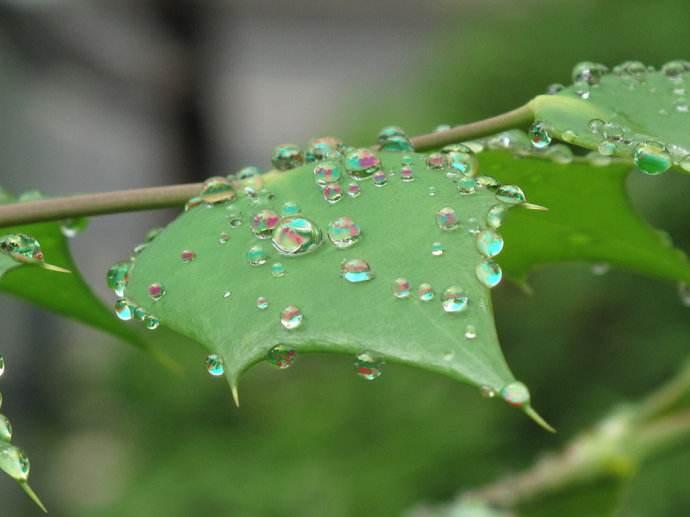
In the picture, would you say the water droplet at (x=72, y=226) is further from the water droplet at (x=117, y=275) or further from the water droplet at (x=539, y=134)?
the water droplet at (x=539, y=134)

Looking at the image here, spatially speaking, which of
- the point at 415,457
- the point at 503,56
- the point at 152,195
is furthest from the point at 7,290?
the point at 503,56

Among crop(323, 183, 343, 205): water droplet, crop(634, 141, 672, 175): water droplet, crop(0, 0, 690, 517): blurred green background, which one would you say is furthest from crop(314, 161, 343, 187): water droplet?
crop(0, 0, 690, 517): blurred green background

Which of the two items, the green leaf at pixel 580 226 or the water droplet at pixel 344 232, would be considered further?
the green leaf at pixel 580 226

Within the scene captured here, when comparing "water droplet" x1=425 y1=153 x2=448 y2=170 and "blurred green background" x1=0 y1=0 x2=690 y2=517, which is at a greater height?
"water droplet" x1=425 y1=153 x2=448 y2=170

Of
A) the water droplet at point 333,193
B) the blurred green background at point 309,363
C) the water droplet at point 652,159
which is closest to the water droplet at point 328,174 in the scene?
the water droplet at point 333,193

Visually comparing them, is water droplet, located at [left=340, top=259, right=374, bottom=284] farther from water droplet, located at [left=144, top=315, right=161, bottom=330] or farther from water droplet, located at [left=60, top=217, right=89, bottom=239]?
water droplet, located at [left=60, top=217, right=89, bottom=239]

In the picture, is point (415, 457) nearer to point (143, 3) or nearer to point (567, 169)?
point (567, 169)

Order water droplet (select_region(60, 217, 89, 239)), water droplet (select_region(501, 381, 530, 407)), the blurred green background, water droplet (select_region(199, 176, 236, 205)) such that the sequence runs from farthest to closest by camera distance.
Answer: the blurred green background
water droplet (select_region(60, 217, 89, 239))
water droplet (select_region(199, 176, 236, 205))
water droplet (select_region(501, 381, 530, 407))


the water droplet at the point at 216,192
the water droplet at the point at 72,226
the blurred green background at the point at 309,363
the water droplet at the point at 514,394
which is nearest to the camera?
the water droplet at the point at 514,394
